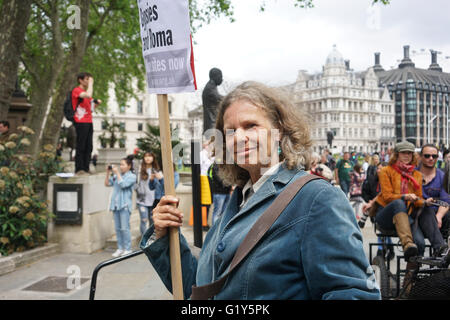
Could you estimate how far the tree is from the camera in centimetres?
908

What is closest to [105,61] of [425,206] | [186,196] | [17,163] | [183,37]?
[186,196]

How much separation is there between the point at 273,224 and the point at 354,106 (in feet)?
371

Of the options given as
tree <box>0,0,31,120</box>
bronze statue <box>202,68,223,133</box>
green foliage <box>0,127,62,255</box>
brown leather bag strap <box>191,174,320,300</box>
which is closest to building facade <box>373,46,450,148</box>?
tree <box>0,0,31,120</box>

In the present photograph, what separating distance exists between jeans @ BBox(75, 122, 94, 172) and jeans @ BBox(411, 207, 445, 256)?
579 cm

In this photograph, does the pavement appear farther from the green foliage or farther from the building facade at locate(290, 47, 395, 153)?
the building facade at locate(290, 47, 395, 153)

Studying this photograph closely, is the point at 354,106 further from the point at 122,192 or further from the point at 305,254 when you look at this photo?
the point at 305,254

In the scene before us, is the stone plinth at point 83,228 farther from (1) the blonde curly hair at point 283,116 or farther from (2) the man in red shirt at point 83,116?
(1) the blonde curly hair at point 283,116

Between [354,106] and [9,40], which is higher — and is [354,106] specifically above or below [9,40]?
above

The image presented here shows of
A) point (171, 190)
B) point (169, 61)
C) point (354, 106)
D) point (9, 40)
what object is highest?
point (354, 106)

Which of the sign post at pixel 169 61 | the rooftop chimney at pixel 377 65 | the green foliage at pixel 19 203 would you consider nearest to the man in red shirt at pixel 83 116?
the green foliage at pixel 19 203

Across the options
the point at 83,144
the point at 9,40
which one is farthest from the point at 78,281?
the point at 9,40

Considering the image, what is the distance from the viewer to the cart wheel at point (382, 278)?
184 inches

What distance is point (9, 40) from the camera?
9125 millimetres
